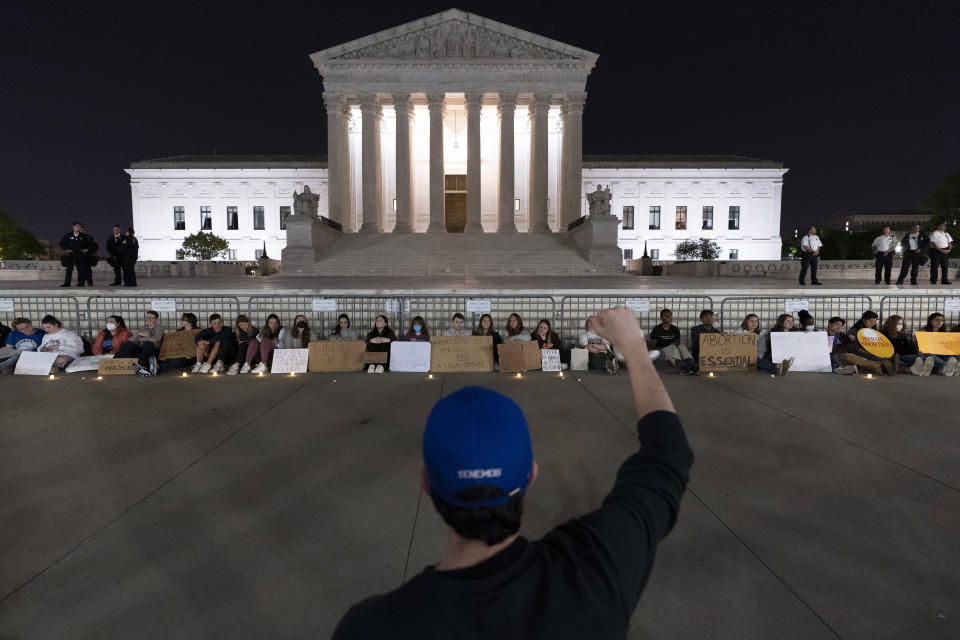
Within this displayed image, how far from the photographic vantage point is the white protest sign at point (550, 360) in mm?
9195

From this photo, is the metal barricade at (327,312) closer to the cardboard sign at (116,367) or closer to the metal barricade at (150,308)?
the metal barricade at (150,308)

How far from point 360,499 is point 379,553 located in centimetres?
79

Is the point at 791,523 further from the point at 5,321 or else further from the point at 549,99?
the point at 549,99

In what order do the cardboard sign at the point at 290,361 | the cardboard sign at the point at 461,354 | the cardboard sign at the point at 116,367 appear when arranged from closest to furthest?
the cardboard sign at the point at 116,367 → the cardboard sign at the point at 290,361 → the cardboard sign at the point at 461,354

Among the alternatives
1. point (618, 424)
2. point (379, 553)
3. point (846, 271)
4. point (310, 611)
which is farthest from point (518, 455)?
point (846, 271)

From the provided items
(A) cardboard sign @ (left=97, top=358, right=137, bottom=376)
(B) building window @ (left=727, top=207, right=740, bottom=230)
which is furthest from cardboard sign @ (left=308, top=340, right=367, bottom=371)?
(B) building window @ (left=727, top=207, right=740, bottom=230)

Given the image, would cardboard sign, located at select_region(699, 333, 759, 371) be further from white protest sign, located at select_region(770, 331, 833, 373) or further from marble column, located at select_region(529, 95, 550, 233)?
marble column, located at select_region(529, 95, 550, 233)

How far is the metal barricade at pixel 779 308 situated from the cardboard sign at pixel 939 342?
106 centimetres

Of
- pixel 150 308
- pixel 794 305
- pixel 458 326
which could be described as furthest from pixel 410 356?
pixel 794 305

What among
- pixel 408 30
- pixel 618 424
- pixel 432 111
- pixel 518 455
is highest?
pixel 408 30

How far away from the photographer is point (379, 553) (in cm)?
321

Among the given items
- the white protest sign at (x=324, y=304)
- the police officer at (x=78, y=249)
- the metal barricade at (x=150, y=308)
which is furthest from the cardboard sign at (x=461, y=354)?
the police officer at (x=78, y=249)

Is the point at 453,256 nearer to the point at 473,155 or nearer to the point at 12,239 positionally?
the point at 473,155

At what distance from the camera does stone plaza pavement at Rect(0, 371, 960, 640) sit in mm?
2691
